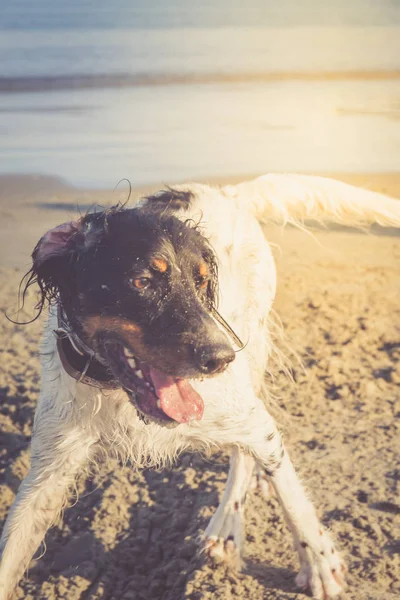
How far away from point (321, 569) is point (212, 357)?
1135 millimetres

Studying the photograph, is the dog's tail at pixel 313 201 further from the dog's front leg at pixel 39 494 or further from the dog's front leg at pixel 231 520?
the dog's front leg at pixel 39 494

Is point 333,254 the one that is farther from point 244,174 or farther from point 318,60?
point 318,60

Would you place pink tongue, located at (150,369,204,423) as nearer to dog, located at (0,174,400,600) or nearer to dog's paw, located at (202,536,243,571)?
dog, located at (0,174,400,600)

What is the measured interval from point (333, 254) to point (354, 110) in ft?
10.4

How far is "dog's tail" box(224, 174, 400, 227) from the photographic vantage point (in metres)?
3.94

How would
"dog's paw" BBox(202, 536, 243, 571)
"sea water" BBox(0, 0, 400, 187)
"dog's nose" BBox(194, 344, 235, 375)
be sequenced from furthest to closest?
1. "sea water" BBox(0, 0, 400, 187)
2. "dog's paw" BBox(202, 536, 243, 571)
3. "dog's nose" BBox(194, 344, 235, 375)

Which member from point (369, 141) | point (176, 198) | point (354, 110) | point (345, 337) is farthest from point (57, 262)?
point (354, 110)

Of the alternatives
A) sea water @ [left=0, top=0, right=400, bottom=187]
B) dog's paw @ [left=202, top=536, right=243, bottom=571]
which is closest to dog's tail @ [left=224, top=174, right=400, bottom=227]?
dog's paw @ [left=202, top=536, right=243, bottom=571]

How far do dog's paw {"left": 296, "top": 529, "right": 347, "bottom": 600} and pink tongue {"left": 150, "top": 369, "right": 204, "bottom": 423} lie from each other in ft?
2.93

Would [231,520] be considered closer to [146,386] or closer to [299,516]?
[299,516]

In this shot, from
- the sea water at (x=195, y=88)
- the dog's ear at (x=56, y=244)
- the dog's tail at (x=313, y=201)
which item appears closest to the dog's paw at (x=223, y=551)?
the dog's ear at (x=56, y=244)

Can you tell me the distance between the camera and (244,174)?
26.9ft

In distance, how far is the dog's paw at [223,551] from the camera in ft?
10.9

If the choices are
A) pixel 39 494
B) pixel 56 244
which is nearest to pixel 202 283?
pixel 56 244
